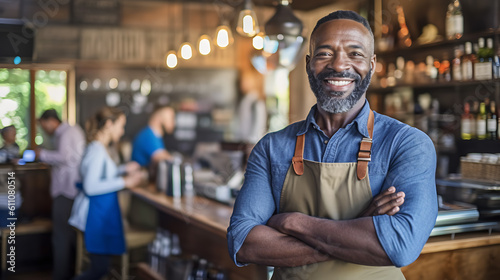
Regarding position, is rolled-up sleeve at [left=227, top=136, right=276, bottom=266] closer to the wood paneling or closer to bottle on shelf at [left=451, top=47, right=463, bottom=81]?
the wood paneling

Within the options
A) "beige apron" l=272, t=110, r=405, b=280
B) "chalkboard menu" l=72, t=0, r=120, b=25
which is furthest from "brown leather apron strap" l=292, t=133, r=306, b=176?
"chalkboard menu" l=72, t=0, r=120, b=25

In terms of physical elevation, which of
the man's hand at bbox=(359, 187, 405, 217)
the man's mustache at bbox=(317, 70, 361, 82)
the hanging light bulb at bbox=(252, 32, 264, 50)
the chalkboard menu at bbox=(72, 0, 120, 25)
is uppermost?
the chalkboard menu at bbox=(72, 0, 120, 25)

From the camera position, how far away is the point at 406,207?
4.49ft

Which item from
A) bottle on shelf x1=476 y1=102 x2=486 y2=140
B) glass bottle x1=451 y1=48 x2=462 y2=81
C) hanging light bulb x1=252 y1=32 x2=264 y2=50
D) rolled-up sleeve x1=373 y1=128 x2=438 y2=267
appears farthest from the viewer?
glass bottle x1=451 y1=48 x2=462 y2=81

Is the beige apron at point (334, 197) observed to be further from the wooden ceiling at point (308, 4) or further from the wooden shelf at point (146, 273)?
the wooden shelf at point (146, 273)

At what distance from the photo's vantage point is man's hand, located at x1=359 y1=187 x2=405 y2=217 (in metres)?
1.38

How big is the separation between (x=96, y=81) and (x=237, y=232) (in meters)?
5.88

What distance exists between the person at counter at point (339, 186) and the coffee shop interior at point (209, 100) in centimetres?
77

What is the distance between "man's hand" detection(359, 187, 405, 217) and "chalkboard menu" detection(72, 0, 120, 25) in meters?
6.29

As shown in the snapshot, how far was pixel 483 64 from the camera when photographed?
12.4 feet

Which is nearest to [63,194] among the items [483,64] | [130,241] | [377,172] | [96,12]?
[130,241]

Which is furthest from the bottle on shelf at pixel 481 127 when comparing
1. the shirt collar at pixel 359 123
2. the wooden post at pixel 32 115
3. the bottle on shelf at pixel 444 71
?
the wooden post at pixel 32 115

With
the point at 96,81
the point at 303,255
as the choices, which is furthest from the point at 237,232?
the point at 96,81

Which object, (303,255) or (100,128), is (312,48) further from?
(100,128)
